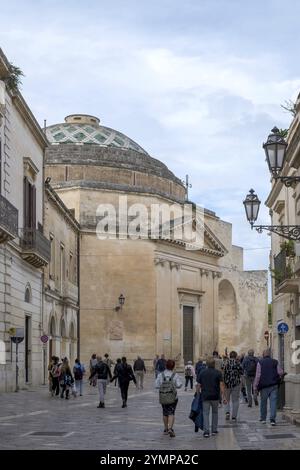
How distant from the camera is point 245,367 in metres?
20.0

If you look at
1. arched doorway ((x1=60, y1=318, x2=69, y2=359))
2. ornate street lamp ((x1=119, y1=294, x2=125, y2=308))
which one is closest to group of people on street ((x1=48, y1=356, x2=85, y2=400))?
arched doorway ((x1=60, y1=318, x2=69, y2=359))

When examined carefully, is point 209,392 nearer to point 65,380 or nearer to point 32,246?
point 65,380

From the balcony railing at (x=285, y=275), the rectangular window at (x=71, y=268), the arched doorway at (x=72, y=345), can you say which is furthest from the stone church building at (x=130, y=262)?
the balcony railing at (x=285, y=275)

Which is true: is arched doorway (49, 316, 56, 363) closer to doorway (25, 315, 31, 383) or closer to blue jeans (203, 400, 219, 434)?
doorway (25, 315, 31, 383)

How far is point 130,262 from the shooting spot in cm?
4650

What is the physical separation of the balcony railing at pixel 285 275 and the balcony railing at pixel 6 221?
7.30 metres

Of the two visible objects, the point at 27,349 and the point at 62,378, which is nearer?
the point at 62,378

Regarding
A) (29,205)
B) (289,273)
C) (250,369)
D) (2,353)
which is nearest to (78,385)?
(2,353)

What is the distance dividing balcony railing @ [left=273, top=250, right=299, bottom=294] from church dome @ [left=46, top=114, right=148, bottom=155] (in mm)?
32067

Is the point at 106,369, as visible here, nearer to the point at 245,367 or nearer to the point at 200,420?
the point at 245,367

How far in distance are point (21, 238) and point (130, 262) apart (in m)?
19.5

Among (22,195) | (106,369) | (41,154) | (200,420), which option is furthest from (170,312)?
(200,420)

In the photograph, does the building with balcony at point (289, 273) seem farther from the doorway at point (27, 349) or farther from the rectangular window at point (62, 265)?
the rectangular window at point (62, 265)

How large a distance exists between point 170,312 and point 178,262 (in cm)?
319
